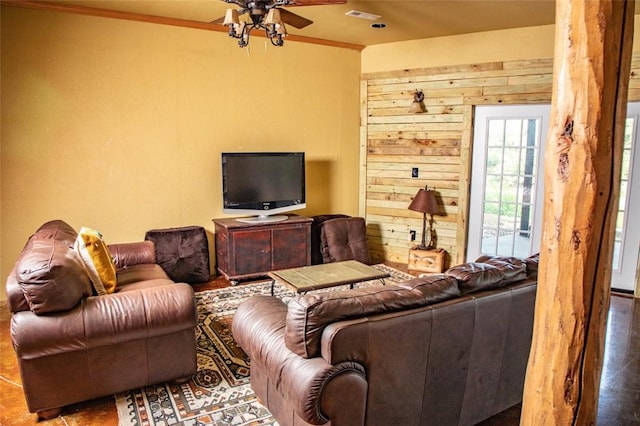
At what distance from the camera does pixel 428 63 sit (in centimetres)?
545

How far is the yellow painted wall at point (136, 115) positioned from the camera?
4.14 metres

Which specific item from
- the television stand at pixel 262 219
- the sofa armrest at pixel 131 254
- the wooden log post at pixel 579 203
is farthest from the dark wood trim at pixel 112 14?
the wooden log post at pixel 579 203

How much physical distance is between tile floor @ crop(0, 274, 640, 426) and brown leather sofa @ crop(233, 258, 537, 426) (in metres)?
0.44

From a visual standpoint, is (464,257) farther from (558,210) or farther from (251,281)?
(558,210)

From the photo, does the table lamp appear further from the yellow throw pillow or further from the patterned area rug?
the yellow throw pillow

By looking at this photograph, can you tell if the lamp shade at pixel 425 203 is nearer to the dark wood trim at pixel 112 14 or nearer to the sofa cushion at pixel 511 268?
the dark wood trim at pixel 112 14

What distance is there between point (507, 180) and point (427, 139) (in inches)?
40.7

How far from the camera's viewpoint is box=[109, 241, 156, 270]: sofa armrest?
12.8ft

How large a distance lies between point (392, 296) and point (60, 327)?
5.66ft

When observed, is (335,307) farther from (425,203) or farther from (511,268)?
(425,203)

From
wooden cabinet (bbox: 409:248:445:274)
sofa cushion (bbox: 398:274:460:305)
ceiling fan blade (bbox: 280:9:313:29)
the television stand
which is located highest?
ceiling fan blade (bbox: 280:9:313:29)

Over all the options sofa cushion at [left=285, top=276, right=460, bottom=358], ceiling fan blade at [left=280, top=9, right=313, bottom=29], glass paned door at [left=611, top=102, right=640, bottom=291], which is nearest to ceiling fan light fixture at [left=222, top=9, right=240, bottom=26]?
ceiling fan blade at [left=280, top=9, right=313, bottom=29]

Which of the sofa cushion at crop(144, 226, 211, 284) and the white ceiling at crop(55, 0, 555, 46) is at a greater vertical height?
the white ceiling at crop(55, 0, 555, 46)

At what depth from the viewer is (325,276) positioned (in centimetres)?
364
